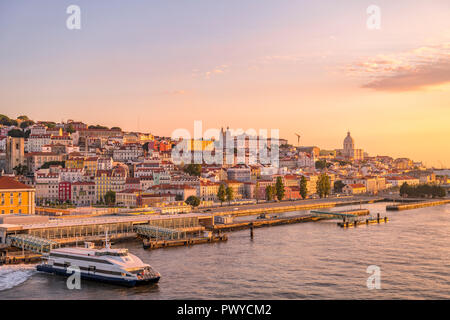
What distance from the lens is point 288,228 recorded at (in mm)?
23641

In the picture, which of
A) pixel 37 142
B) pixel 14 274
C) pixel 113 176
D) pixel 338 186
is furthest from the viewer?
pixel 338 186

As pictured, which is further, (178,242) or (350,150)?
(350,150)

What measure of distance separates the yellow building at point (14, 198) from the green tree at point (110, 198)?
11490mm

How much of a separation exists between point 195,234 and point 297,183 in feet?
96.4

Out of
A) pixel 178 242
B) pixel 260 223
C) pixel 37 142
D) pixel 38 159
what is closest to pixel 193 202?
pixel 260 223

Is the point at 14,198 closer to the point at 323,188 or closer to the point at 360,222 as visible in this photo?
the point at 360,222

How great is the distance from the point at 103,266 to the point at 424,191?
132 feet

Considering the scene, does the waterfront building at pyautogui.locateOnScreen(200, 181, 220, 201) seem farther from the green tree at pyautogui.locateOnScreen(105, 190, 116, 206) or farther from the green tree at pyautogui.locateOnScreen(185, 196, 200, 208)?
the green tree at pyautogui.locateOnScreen(105, 190, 116, 206)

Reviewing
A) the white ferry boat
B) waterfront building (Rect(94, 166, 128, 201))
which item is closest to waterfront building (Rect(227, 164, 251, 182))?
waterfront building (Rect(94, 166, 128, 201))

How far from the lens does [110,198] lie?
3222 centimetres

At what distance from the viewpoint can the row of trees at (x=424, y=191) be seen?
45.8 m

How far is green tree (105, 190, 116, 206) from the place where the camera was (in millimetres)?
32250

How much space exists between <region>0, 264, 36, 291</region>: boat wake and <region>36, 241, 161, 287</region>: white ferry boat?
36cm
